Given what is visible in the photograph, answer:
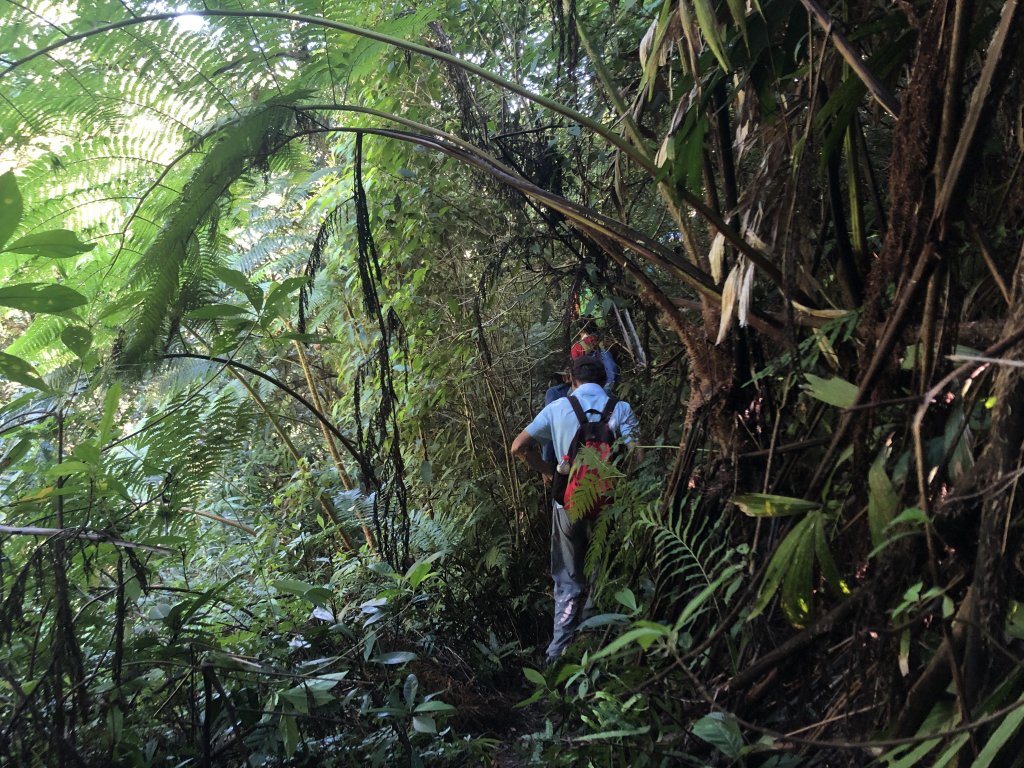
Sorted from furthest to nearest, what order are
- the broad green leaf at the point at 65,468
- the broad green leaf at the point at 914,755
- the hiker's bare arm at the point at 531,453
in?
the hiker's bare arm at the point at 531,453
the broad green leaf at the point at 65,468
the broad green leaf at the point at 914,755

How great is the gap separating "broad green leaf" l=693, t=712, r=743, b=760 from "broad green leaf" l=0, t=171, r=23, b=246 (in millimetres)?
1501

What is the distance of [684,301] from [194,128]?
1365mm

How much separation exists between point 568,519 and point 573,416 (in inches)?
19.0

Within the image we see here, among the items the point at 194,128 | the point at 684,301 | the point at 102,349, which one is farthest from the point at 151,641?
the point at 684,301

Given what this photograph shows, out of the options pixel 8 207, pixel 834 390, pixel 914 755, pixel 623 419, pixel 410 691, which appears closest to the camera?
pixel 914 755

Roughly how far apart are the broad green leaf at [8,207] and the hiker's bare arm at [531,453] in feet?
8.26

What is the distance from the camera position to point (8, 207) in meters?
1.09

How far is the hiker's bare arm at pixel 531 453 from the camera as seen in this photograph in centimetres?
345

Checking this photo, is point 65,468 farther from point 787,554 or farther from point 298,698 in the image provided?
point 787,554

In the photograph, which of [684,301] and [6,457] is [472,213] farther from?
[6,457]

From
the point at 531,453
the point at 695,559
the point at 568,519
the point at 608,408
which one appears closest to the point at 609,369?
the point at 608,408

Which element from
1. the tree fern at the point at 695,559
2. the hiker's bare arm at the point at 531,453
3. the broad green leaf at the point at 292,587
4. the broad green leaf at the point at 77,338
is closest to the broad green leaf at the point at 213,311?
the broad green leaf at the point at 77,338

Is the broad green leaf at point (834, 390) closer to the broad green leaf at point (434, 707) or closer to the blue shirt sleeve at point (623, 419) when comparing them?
the broad green leaf at point (434, 707)

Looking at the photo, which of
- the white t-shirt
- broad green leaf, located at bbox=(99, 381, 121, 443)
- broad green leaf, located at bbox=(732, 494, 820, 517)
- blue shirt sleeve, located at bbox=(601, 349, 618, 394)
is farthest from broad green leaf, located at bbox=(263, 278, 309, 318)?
blue shirt sleeve, located at bbox=(601, 349, 618, 394)
